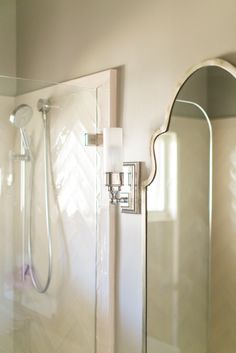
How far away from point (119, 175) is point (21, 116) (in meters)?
0.79

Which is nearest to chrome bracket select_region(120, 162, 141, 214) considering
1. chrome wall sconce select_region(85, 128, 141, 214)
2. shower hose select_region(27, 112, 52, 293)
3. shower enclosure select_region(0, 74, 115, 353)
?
chrome wall sconce select_region(85, 128, 141, 214)

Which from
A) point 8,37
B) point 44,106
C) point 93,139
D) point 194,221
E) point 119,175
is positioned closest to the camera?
point 194,221

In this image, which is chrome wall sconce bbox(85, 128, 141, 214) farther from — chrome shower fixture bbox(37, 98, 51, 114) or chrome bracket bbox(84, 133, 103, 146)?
chrome shower fixture bbox(37, 98, 51, 114)

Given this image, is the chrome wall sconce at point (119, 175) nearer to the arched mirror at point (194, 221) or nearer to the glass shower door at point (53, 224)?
the arched mirror at point (194, 221)

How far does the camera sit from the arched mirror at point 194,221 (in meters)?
1.47

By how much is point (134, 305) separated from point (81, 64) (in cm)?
121

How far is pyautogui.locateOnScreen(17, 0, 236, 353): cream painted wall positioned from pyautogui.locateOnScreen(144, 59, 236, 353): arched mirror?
0.08m

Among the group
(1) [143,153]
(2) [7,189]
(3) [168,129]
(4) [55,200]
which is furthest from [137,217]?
(2) [7,189]

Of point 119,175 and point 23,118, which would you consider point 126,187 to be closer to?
point 119,175

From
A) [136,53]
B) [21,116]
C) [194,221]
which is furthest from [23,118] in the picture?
[194,221]

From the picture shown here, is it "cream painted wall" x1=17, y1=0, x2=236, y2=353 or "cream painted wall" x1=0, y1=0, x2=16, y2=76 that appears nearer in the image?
"cream painted wall" x1=17, y1=0, x2=236, y2=353

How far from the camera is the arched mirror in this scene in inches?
57.9

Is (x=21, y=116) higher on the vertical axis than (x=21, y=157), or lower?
higher

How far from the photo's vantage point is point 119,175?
71.1 inches
